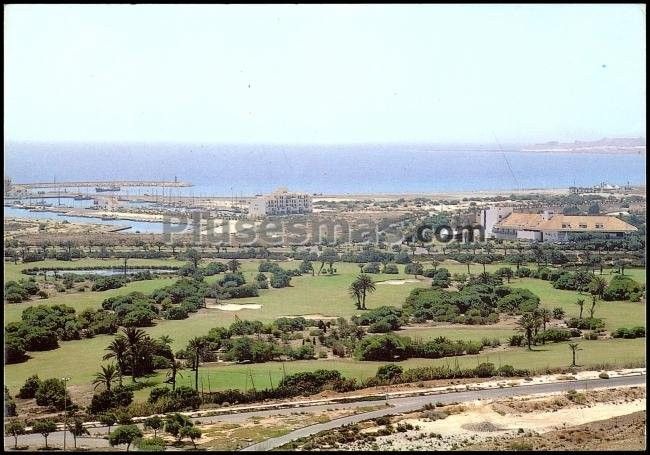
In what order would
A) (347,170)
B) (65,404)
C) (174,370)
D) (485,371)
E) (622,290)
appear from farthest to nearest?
1. (347,170)
2. (622,290)
3. (485,371)
4. (174,370)
5. (65,404)

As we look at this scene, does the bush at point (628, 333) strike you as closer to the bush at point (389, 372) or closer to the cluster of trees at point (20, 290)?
the bush at point (389, 372)

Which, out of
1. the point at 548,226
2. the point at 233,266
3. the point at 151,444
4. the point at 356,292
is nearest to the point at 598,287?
the point at 356,292

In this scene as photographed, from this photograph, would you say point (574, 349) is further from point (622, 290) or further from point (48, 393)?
point (48, 393)

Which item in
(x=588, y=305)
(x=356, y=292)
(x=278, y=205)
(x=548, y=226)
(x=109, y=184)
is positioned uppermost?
(x=109, y=184)

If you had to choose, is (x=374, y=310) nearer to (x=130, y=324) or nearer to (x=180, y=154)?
(x=130, y=324)

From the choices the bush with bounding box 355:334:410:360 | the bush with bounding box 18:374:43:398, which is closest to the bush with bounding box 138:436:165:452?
the bush with bounding box 18:374:43:398
